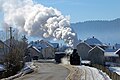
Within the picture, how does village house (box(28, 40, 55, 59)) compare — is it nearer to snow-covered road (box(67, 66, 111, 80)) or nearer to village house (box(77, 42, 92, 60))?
village house (box(77, 42, 92, 60))

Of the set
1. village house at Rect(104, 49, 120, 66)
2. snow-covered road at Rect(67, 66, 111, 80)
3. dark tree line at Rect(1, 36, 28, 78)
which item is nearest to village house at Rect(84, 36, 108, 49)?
village house at Rect(104, 49, 120, 66)

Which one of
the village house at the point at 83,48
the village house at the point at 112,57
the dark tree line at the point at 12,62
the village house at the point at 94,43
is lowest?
the dark tree line at the point at 12,62

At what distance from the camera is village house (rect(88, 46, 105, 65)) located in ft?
414

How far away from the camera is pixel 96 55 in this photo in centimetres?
12862

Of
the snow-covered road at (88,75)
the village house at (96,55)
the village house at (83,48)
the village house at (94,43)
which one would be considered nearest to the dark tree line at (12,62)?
the snow-covered road at (88,75)

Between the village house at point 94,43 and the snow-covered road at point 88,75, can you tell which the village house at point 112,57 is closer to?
the village house at point 94,43

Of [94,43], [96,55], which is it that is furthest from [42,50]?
[96,55]

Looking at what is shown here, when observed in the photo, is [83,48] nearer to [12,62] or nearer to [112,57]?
[112,57]

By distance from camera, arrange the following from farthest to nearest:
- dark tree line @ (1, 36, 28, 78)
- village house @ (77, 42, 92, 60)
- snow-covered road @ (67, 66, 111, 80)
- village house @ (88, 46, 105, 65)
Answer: village house @ (77, 42, 92, 60) < village house @ (88, 46, 105, 65) < dark tree line @ (1, 36, 28, 78) < snow-covered road @ (67, 66, 111, 80)

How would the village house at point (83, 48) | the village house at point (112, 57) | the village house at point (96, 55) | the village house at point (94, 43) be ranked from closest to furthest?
the village house at point (112, 57)
the village house at point (96, 55)
the village house at point (83, 48)
the village house at point (94, 43)

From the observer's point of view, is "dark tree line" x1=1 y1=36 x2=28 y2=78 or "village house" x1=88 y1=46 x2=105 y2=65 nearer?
"dark tree line" x1=1 y1=36 x2=28 y2=78

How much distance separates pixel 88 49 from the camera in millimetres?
137500

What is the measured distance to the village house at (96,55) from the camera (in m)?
126

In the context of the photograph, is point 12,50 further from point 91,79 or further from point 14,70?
point 91,79
